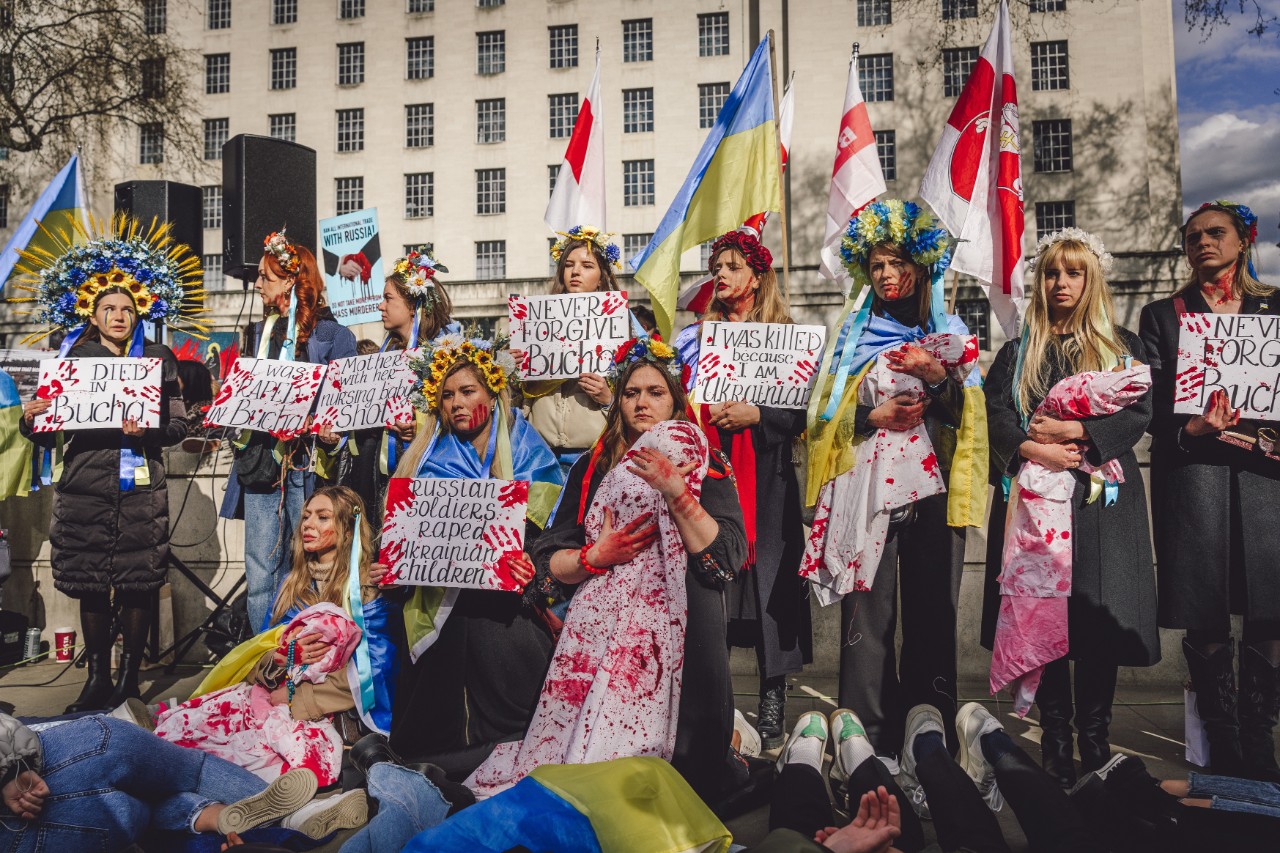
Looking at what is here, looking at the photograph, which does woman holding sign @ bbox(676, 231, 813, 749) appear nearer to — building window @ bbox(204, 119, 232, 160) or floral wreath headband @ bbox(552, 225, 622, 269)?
floral wreath headband @ bbox(552, 225, 622, 269)

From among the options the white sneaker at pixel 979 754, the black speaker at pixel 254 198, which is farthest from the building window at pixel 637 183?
the white sneaker at pixel 979 754

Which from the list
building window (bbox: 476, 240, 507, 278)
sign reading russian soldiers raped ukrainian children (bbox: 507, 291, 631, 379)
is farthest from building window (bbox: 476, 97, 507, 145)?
sign reading russian soldiers raped ukrainian children (bbox: 507, 291, 631, 379)

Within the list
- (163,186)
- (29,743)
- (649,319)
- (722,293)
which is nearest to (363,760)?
(29,743)

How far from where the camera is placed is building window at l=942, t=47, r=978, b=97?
1310 inches

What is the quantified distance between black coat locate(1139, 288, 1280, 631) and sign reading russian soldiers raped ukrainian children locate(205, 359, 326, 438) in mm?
4102

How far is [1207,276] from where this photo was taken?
4180 millimetres

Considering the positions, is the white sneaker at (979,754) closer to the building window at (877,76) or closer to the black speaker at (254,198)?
the black speaker at (254,198)

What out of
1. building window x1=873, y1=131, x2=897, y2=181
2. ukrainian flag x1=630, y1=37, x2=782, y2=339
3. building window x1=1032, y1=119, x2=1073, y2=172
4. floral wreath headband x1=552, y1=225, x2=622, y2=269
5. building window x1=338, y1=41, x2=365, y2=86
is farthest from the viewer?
building window x1=338, y1=41, x2=365, y2=86

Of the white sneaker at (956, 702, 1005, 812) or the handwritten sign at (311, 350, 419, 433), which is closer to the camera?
the white sneaker at (956, 702, 1005, 812)

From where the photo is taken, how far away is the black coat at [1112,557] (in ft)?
12.4

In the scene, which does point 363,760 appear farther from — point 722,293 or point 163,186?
point 163,186

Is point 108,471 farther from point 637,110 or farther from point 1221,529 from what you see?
point 637,110

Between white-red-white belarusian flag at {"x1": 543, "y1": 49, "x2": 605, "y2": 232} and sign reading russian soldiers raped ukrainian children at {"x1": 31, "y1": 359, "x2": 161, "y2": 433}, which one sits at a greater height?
white-red-white belarusian flag at {"x1": 543, "y1": 49, "x2": 605, "y2": 232}

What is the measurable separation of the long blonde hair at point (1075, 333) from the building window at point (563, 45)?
119ft
